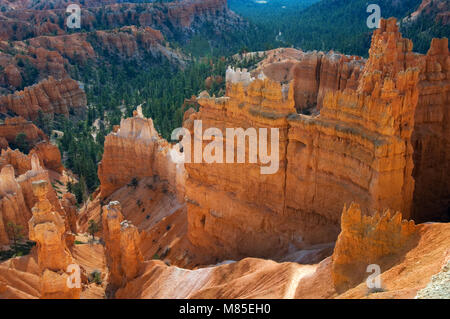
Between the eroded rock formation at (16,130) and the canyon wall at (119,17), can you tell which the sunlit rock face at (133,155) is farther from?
the canyon wall at (119,17)

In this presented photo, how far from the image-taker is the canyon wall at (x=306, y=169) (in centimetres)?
1469

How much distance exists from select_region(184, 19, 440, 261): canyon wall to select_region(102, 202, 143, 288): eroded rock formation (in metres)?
3.69

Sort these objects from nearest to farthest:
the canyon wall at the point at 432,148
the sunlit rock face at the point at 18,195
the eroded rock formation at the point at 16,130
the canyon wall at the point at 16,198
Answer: the canyon wall at the point at 432,148, the canyon wall at the point at 16,198, the sunlit rock face at the point at 18,195, the eroded rock formation at the point at 16,130

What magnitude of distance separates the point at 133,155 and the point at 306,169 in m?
16.7

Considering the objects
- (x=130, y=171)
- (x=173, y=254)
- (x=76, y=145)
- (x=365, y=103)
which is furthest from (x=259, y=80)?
(x=76, y=145)

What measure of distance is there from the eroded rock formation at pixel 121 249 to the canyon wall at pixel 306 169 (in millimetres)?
3687

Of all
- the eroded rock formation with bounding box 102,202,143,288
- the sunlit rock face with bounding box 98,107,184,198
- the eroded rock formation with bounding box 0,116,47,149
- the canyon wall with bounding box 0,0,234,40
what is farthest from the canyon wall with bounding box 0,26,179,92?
the eroded rock formation with bounding box 102,202,143,288

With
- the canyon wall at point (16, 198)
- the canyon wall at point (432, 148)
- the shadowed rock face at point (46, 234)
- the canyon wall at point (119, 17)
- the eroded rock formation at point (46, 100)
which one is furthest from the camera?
the canyon wall at point (119, 17)

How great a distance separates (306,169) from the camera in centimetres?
1703

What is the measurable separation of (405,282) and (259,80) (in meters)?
10.4

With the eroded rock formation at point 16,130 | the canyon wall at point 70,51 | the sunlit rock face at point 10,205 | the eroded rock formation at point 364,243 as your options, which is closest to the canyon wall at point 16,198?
the sunlit rock face at point 10,205

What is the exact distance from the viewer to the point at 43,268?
50.0 feet

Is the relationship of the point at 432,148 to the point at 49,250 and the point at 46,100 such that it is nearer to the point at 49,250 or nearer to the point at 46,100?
the point at 49,250

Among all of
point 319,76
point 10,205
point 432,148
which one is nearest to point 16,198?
point 10,205
